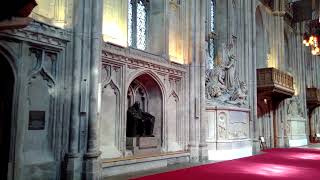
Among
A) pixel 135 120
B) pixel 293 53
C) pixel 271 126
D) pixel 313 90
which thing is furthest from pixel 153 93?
pixel 313 90

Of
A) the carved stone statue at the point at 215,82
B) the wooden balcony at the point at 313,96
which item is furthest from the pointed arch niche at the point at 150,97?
the wooden balcony at the point at 313,96

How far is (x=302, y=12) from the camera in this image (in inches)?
1002

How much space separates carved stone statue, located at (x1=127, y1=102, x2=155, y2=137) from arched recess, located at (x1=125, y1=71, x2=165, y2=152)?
0.36 metres

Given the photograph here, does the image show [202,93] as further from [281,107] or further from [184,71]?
[281,107]

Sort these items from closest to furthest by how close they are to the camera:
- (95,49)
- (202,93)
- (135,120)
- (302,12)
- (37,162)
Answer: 1. (37,162)
2. (95,49)
3. (135,120)
4. (202,93)
5. (302,12)

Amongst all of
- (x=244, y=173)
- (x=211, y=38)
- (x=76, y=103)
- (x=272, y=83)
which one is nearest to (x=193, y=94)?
(x=244, y=173)

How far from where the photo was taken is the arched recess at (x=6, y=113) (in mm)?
7238

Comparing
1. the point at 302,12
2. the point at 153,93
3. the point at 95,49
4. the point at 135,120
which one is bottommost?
the point at 135,120

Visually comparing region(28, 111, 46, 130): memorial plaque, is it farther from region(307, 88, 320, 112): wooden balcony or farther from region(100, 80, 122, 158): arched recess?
region(307, 88, 320, 112): wooden balcony

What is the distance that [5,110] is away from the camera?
24.5ft

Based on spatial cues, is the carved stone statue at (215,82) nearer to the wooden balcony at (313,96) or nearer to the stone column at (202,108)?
the stone column at (202,108)

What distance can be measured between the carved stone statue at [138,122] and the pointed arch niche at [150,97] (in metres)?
0.35

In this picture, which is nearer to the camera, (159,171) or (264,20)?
(159,171)

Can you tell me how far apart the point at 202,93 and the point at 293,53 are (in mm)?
15878
